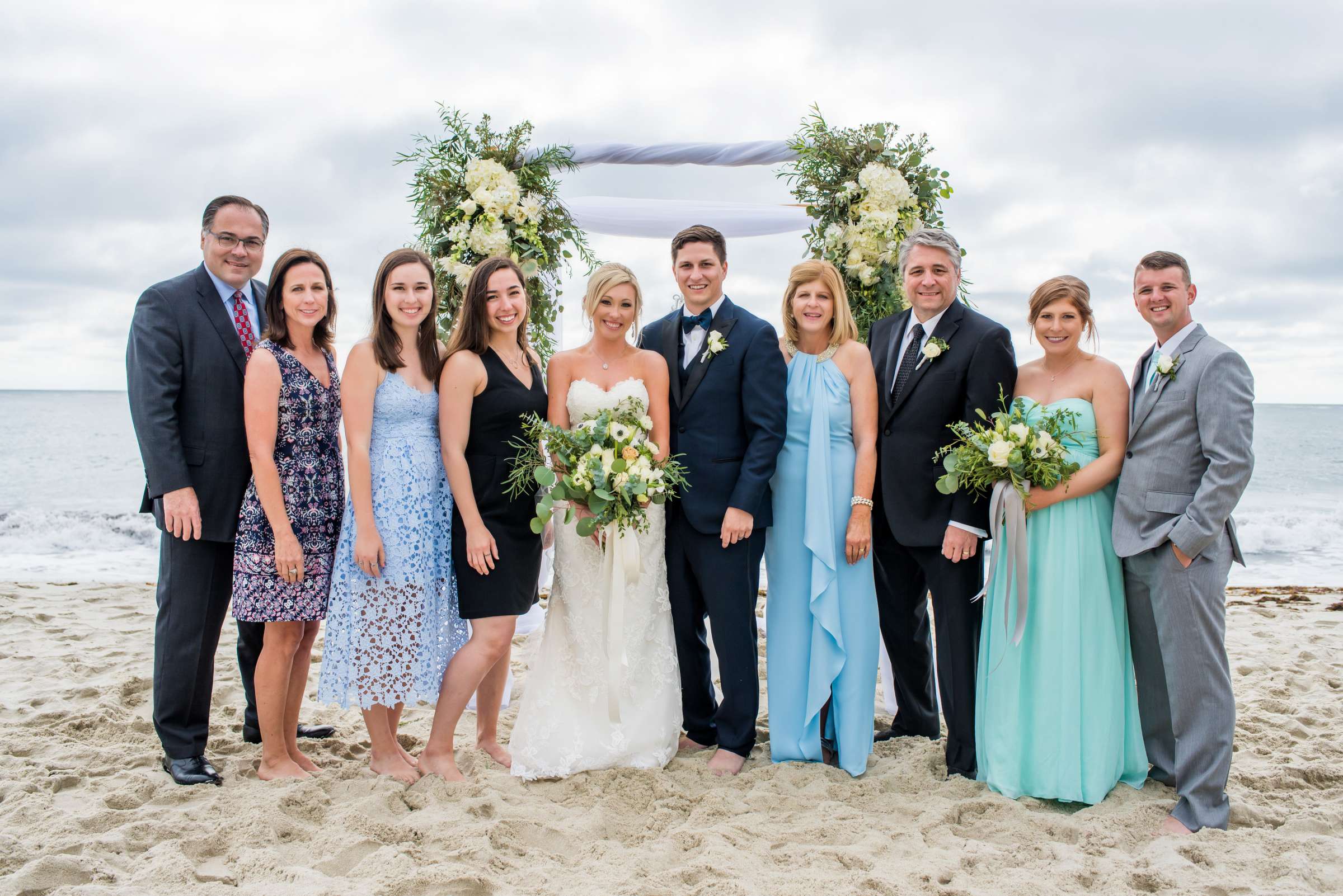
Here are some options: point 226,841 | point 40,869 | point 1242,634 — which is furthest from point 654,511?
point 1242,634

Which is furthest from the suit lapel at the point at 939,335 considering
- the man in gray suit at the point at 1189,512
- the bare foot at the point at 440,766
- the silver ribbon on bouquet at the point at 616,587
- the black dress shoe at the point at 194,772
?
the black dress shoe at the point at 194,772

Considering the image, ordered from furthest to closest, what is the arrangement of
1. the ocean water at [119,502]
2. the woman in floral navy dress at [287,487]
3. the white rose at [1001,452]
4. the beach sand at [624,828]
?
the ocean water at [119,502] → the woman in floral navy dress at [287,487] → the white rose at [1001,452] → the beach sand at [624,828]

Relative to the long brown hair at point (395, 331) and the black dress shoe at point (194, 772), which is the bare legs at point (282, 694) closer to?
the black dress shoe at point (194, 772)

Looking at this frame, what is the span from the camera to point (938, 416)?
3943mm

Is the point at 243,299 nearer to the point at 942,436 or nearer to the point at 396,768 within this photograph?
the point at 396,768

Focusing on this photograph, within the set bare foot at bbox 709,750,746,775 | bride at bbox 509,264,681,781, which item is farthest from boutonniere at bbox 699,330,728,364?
bare foot at bbox 709,750,746,775

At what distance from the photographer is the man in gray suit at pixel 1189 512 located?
3344 mm

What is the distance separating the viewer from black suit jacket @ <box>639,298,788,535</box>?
3938 mm

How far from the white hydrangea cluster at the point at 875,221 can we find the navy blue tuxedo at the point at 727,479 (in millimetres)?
1410

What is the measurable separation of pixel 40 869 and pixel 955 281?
14.0 ft

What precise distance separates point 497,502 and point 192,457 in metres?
1.35


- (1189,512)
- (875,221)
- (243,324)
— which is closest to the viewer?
(1189,512)

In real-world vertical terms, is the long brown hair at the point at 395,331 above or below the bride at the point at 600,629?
above

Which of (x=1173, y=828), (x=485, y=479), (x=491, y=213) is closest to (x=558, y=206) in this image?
(x=491, y=213)
